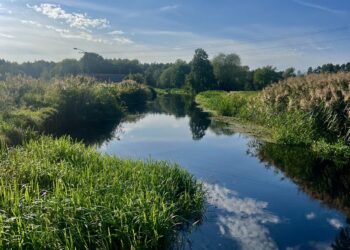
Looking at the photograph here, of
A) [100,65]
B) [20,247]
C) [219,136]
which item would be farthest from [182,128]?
[100,65]

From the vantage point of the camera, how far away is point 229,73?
92.4 metres

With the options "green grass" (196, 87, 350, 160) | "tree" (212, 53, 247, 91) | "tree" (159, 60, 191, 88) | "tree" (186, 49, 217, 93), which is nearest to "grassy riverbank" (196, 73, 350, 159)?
"green grass" (196, 87, 350, 160)

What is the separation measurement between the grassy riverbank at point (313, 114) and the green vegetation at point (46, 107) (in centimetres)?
1068

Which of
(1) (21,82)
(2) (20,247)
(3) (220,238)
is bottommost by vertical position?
(3) (220,238)

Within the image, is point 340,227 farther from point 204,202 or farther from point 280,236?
point 204,202

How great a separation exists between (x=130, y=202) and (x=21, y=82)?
18.8 metres

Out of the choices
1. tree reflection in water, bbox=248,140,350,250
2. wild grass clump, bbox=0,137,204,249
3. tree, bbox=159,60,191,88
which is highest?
tree, bbox=159,60,191,88

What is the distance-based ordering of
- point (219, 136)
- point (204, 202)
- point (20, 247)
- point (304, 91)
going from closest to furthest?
point (20, 247), point (204, 202), point (304, 91), point (219, 136)

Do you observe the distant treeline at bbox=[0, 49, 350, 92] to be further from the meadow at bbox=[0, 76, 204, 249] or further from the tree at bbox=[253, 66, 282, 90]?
the meadow at bbox=[0, 76, 204, 249]

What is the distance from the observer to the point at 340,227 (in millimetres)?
8578

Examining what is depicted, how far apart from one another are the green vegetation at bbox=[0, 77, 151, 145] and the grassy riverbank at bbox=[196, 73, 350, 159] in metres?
10.7

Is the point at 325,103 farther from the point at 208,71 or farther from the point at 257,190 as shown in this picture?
the point at 208,71

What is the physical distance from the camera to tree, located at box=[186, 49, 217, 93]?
87875 mm

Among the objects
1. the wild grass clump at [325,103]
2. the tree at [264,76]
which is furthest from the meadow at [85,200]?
the tree at [264,76]
